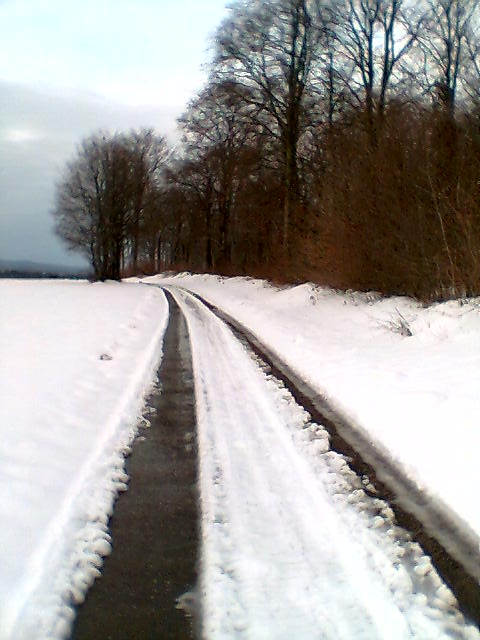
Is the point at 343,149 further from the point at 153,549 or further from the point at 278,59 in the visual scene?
the point at 153,549

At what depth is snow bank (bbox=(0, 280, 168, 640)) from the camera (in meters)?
3.24

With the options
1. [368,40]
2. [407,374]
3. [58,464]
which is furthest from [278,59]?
[58,464]

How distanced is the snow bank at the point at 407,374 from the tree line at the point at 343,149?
1.65m

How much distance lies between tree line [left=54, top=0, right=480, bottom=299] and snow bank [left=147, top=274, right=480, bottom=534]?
165 cm

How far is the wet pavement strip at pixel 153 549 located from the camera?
117 inches

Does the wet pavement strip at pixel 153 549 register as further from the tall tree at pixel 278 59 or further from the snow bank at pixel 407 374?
the tall tree at pixel 278 59

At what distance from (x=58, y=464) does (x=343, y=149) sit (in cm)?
1690

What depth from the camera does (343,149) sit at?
19625mm

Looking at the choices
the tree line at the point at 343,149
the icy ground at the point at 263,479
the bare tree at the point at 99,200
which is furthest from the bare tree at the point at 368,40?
the bare tree at the point at 99,200

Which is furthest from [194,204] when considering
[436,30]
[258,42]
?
[436,30]

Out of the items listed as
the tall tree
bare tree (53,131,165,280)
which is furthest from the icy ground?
bare tree (53,131,165,280)

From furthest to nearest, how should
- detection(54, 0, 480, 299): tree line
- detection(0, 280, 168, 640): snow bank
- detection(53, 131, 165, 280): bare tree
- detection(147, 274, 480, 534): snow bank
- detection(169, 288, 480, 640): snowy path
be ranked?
1. detection(53, 131, 165, 280): bare tree
2. detection(54, 0, 480, 299): tree line
3. detection(147, 274, 480, 534): snow bank
4. detection(0, 280, 168, 640): snow bank
5. detection(169, 288, 480, 640): snowy path

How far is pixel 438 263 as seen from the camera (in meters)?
13.6

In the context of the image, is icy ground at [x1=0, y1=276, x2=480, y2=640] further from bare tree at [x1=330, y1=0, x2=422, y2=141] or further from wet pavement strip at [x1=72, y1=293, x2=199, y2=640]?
bare tree at [x1=330, y1=0, x2=422, y2=141]
